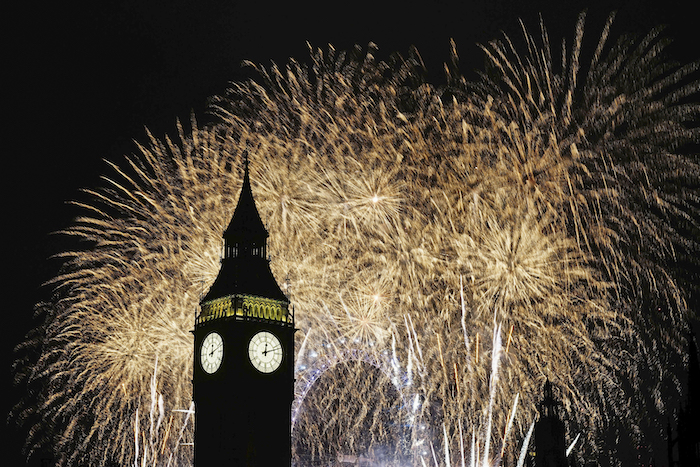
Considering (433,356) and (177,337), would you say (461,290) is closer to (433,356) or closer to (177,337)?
(433,356)

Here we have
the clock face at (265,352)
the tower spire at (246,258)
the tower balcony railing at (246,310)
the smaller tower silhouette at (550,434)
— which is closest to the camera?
the clock face at (265,352)

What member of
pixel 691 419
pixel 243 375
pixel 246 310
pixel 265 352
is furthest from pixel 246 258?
pixel 691 419

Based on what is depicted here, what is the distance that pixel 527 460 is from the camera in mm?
115938

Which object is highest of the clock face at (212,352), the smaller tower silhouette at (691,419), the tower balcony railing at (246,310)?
the tower balcony railing at (246,310)

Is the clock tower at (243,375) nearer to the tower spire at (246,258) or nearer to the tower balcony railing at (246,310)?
the tower balcony railing at (246,310)

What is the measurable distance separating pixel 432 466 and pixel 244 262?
3537 centimetres

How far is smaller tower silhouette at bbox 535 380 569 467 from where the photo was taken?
4269 inches

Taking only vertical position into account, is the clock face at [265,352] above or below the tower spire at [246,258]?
below

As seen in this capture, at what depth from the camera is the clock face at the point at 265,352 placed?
93.8 meters

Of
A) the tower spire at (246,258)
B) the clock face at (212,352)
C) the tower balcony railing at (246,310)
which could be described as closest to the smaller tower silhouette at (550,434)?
the tower balcony railing at (246,310)

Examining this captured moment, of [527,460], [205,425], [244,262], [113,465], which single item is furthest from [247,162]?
[527,460]

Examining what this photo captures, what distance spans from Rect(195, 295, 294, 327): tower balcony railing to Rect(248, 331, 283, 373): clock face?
138cm

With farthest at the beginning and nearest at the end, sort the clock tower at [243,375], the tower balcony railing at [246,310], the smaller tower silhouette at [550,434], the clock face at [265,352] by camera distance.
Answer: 1. the smaller tower silhouette at [550,434]
2. the tower balcony railing at [246,310]
3. the clock face at [265,352]
4. the clock tower at [243,375]

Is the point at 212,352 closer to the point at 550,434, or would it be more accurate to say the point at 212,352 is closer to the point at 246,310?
the point at 246,310
